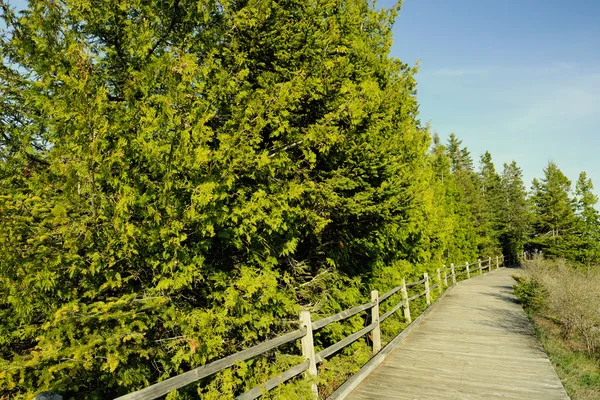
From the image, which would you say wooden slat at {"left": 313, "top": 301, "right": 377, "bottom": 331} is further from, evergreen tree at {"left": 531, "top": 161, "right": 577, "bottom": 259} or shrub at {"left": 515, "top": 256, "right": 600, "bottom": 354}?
evergreen tree at {"left": 531, "top": 161, "right": 577, "bottom": 259}

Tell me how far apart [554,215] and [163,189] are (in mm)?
54770

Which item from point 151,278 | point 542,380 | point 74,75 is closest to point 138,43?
point 74,75

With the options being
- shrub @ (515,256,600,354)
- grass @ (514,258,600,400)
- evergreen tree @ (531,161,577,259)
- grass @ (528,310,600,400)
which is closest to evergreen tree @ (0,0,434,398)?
grass @ (528,310,600,400)

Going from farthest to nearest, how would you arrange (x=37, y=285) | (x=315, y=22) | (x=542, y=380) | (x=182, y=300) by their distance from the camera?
1. (x=315, y=22)
2. (x=542, y=380)
3. (x=182, y=300)
4. (x=37, y=285)

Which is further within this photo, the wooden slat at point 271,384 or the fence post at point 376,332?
the fence post at point 376,332

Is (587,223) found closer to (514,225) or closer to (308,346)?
(514,225)

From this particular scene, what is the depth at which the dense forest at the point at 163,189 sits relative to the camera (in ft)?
10.7

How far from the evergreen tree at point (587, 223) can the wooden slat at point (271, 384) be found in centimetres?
4398

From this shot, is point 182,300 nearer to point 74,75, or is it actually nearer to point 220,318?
point 220,318

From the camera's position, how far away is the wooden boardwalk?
5621mm

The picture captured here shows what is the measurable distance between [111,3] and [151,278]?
3.25 metres

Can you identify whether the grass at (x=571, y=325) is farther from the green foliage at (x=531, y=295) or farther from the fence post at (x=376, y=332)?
the fence post at (x=376, y=332)

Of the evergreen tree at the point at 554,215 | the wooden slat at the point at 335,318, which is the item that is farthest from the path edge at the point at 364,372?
the evergreen tree at the point at 554,215

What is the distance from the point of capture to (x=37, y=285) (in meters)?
3.17
